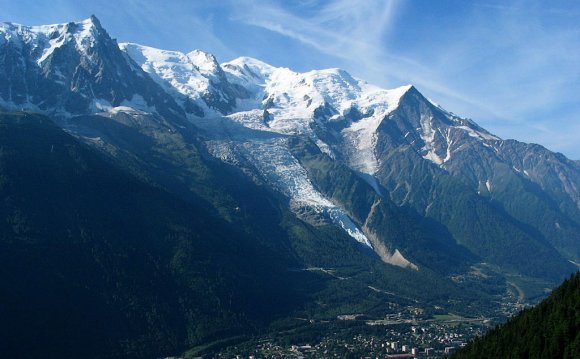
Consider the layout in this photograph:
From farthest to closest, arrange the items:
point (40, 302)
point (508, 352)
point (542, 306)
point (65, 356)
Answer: point (40, 302)
point (65, 356)
point (542, 306)
point (508, 352)

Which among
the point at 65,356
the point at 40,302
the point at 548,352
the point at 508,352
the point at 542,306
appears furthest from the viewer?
the point at 40,302

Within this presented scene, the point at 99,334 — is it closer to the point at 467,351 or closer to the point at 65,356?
the point at 65,356

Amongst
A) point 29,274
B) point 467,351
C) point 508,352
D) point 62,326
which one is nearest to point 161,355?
point 62,326

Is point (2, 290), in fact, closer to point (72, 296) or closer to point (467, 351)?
point (72, 296)

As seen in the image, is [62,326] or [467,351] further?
[62,326]

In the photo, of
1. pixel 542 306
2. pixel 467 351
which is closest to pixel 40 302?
pixel 467 351

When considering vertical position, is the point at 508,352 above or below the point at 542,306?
below

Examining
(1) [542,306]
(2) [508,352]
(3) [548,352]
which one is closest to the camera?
(3) [548,352]

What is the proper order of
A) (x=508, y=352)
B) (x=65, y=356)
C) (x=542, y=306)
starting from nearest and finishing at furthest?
(x=508, y=352), (x=542, y=306), (x=65, y=356)

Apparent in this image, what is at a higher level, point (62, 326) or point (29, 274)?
point (29, 274)
